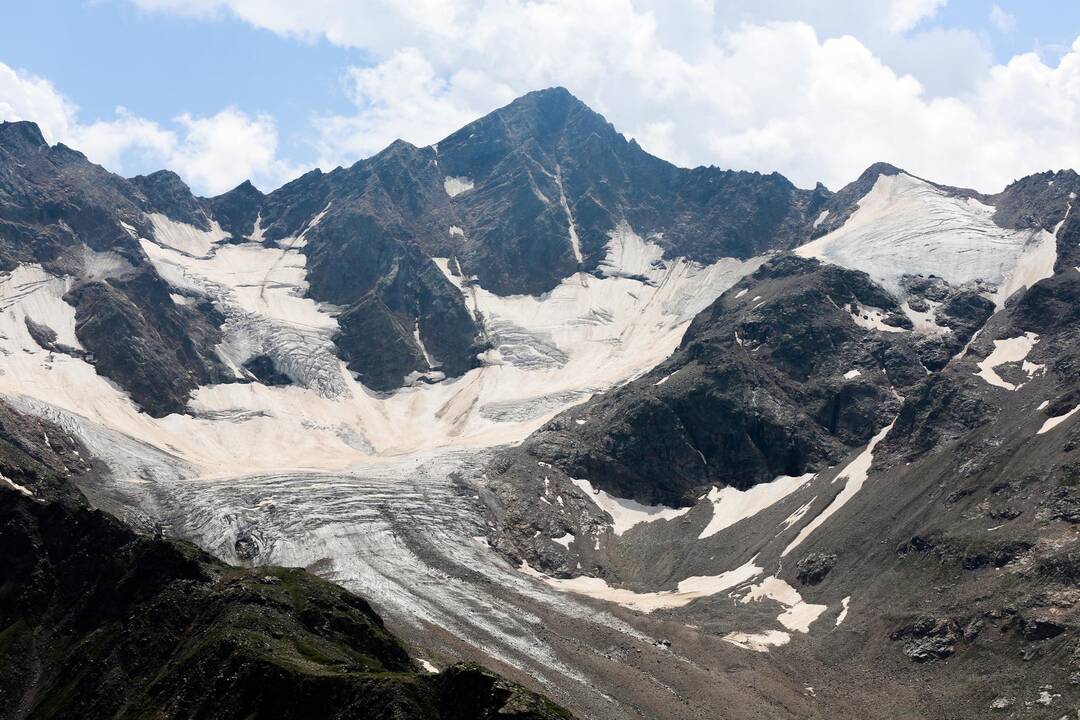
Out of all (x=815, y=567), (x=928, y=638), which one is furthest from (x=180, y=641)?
(x=815, y=567)

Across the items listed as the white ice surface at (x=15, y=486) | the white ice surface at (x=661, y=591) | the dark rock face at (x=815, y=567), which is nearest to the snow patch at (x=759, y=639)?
the dark rock face at (x=815, y=567)

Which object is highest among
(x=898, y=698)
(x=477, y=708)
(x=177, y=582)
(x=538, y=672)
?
(x=177, y=582)

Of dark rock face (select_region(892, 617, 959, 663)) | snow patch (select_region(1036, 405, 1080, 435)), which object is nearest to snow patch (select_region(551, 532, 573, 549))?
dark rock face (select_region(892, 617, 959, 663))

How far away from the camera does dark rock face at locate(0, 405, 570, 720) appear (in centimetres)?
7306

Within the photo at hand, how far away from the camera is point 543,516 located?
194625 mm

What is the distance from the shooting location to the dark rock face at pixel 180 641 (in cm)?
7306

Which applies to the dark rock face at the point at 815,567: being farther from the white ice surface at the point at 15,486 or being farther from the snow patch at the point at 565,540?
the white ice surface at the point at 15,486

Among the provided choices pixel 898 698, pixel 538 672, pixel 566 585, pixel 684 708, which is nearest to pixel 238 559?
pixel 566 585

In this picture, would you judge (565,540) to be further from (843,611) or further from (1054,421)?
(1054,421)

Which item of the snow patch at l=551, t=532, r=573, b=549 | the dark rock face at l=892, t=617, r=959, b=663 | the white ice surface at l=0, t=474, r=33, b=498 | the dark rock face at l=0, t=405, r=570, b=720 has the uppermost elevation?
the white ice surface at l=0, t=474, r=33, b=498

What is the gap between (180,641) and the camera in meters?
93.6

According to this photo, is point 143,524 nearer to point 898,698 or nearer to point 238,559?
point 238,559

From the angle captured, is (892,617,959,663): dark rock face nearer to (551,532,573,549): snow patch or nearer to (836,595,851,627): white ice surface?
(836,595,851,627): white ice surface

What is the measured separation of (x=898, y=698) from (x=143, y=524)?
125622mm
